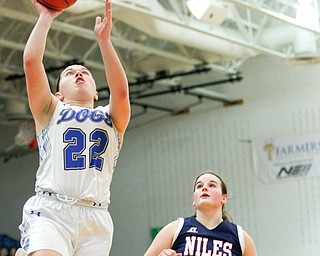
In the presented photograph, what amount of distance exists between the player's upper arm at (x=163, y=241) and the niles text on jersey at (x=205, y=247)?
12 cm

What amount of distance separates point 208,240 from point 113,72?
158 centimetres

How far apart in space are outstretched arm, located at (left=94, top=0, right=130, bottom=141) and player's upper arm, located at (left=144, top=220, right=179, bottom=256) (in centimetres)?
116

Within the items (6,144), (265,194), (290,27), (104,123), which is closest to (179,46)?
(290,27)

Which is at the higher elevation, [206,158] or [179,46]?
[179,46]

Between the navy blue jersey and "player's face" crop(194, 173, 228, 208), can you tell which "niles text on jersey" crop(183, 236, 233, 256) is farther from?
A: "player's face" crop(194, 173, 228, 208)

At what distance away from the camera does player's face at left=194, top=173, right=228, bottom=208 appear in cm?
534

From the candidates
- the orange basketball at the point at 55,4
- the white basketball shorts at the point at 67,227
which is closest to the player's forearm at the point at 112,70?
the orange basketball at the point at 55,4

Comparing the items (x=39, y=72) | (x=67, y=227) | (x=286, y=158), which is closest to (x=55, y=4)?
(x=39, y=72)

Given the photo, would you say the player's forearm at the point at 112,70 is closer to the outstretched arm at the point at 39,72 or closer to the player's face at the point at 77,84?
the player's face at the point at 77,84

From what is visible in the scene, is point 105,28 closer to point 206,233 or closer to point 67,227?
point 67,227

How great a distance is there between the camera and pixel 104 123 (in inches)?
172

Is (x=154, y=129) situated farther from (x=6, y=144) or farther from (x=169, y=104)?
(x=6, y=144)

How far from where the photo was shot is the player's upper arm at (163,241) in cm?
518

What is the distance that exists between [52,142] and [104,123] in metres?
0.32
